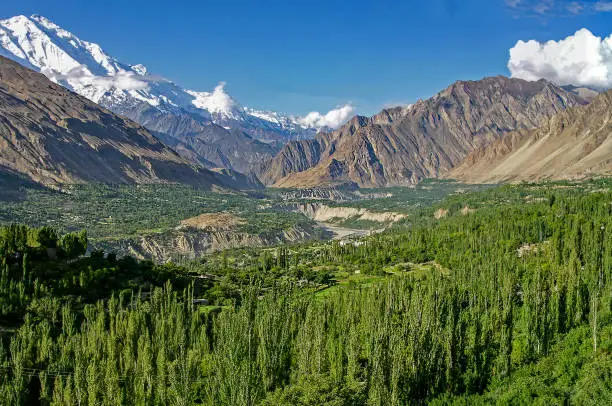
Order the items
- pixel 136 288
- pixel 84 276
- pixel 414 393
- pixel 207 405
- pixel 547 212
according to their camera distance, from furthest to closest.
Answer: pixel 547 212, pixel 136 288, pixel 84 276, pixel 414 393, pixel 207 405

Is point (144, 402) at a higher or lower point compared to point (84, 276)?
lower

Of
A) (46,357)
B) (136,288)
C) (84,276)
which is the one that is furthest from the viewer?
(136,288)

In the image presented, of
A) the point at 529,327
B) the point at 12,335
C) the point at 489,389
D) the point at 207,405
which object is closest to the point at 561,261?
the point at 529,327

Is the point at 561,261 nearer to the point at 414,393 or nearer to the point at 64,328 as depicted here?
the point at 414,393

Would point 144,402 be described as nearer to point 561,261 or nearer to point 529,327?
point 529,327

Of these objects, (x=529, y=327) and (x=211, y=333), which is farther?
(x=211, y=333)

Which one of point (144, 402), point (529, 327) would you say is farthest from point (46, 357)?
point (529, 327)
